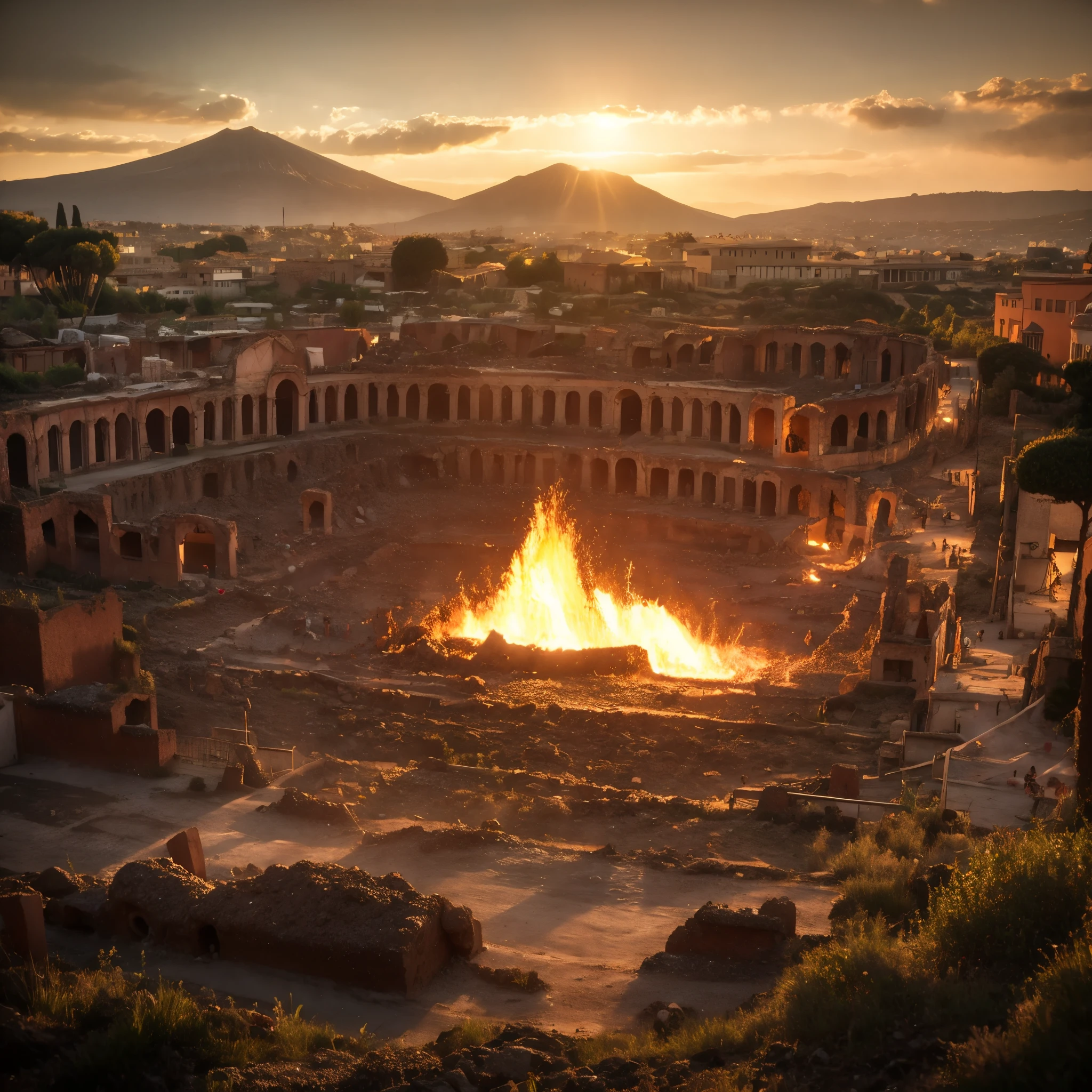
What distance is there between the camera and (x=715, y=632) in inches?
1543

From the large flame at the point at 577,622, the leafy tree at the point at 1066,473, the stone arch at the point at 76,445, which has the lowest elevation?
the large flame at the point at 577,622

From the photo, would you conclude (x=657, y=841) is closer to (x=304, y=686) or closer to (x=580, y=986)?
(x=580, y=986)

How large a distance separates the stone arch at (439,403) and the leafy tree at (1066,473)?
36.1m

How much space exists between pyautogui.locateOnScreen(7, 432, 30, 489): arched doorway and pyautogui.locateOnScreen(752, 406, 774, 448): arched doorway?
97.6 feet

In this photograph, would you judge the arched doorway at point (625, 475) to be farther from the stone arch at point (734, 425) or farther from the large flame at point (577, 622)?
the large flame at point (577, 622)

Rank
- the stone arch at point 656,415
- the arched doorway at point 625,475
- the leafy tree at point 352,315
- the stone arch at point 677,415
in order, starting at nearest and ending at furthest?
the arched doorway at point 625,475
the stone arch at point 677,415
the stone arch at point 656,415
the leafy tree at point 352,315

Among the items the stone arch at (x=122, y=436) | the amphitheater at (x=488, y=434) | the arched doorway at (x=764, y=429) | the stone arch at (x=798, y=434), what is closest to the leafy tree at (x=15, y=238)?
the amphitheater at (x=488, y=434)

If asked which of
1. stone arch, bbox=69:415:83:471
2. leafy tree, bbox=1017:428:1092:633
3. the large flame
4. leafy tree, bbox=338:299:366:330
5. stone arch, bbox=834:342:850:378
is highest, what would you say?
leafy tree, bbox=338:299:366:330

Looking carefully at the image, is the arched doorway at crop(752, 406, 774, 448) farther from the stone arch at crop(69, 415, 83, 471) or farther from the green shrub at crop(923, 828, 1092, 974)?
the green shrub at crop(923, 828, 1092, 974)

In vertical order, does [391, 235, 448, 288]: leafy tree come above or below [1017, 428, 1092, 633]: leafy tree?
above

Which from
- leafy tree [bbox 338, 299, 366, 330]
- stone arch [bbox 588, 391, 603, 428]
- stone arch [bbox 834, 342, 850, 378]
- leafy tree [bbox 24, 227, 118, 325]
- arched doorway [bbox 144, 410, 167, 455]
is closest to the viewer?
arched doorway [bbox 144, 410, 167, 455]

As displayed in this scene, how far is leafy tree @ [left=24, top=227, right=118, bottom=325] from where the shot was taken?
232ft

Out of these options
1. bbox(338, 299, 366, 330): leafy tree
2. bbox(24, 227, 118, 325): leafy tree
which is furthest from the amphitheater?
bbox(24, 227, 118, 325): leafy tree

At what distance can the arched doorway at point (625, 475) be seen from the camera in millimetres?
55250
